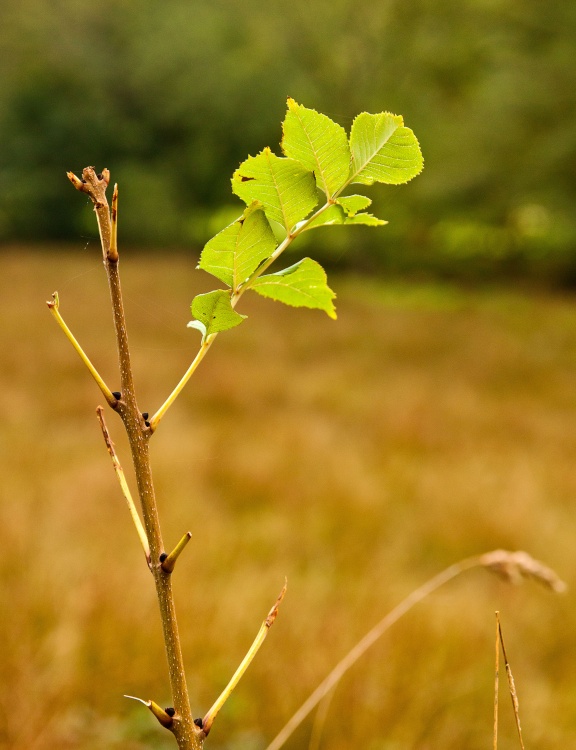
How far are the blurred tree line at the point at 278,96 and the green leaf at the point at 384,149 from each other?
5922 millimetres

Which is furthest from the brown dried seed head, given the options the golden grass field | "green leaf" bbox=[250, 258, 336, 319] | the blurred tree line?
the blurred tree line

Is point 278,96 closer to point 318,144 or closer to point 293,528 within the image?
point 293,528

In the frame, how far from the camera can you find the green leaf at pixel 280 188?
21 centimetres

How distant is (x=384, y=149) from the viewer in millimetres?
219

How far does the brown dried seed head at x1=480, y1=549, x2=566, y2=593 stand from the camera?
0.54 m

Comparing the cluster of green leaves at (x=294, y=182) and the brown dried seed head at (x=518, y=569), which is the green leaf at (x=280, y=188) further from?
the brown dried seed head at (x=518, y=569)

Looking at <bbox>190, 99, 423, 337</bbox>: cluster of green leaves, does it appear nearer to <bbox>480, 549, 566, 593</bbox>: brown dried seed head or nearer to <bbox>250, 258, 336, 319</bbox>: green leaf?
<bbox>250, 258, 336, 319</bbox>: green leaf

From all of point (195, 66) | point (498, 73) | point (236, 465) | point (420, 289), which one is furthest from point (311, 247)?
point (236, 465)

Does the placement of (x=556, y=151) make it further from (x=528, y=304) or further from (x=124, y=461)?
(x=124, y=461)

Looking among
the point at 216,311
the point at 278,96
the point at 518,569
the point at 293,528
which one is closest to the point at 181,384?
the point at 216,311

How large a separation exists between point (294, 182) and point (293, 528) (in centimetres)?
224

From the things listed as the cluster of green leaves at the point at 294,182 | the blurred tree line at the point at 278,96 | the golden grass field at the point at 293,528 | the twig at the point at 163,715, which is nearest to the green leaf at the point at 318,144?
the cluster of green leaves at the point at 294,182

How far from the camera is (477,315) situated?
7074 millimetres

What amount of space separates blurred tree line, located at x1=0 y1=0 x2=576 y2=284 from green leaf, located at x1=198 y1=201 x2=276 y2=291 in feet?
19.4
